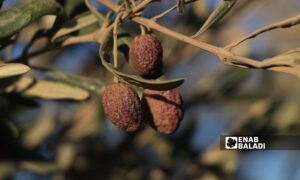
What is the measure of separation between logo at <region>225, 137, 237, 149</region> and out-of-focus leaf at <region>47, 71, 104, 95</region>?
0.65m

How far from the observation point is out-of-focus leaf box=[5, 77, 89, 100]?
1275mm

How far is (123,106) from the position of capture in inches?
36.5

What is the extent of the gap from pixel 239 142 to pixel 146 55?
0.96 metres

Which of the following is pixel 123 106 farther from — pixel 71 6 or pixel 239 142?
pixel 239 142

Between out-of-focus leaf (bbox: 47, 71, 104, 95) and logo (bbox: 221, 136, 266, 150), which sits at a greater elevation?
out-of-focus leaf (bbox: 47, 71, 104, 95)

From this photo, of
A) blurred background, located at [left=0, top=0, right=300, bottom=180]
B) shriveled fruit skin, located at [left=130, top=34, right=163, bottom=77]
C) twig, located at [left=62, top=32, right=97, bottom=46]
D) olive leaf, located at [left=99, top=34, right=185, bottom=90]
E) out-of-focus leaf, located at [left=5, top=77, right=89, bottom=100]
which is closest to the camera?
Answer: olive leaf, located at [left=99, top=34, right=185, bottom=90]

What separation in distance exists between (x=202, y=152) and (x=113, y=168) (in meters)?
0.28

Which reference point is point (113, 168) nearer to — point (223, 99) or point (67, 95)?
point (223, 99)

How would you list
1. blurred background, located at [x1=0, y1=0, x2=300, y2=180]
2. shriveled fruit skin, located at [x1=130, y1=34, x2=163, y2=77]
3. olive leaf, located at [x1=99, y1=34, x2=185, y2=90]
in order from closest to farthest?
olive leaf, located at [x1=99, y1=34, x2=185, y2=90] < shriveled fruit skin, located at [x1=130, y1=34, x2=163, y2=77] < blurred background, located at [x1=0, y1=0, x2=300, y2=180]

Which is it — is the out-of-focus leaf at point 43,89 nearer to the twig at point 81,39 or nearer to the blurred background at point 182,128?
the twig at point 81,39
